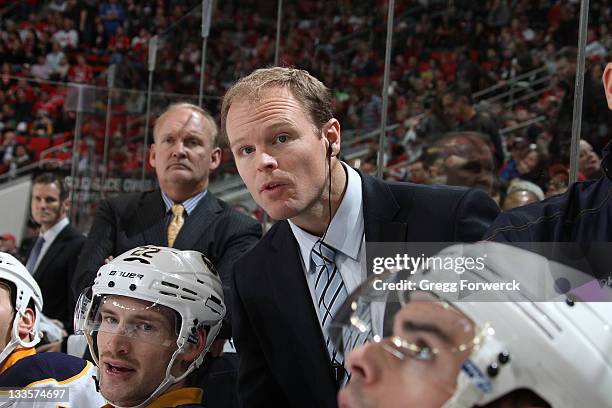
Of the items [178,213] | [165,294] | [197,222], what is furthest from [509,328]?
[178,213]

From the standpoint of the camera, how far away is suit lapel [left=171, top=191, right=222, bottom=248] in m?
2.61

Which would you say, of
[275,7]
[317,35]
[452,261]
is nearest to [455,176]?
[317,35]

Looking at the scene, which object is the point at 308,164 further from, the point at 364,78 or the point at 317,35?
the point at 317,35

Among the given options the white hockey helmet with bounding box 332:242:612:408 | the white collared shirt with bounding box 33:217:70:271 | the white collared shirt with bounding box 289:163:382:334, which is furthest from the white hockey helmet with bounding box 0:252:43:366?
the white collared shirt with bounding box 33:217:70:271

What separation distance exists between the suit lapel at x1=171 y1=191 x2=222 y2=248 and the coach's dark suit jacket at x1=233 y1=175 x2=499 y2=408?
83 cm

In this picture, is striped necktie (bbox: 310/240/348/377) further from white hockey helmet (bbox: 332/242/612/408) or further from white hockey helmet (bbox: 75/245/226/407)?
white hockey helmet (bbox: 332/242/612/408)

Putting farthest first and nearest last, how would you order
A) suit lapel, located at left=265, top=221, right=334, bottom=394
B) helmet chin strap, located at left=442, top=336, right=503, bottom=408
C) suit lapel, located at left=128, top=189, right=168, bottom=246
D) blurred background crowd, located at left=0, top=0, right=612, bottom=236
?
suit lapel, located at left=128, top=189, right=168, bottom=246 < blurred background crowd, located at left=0, top=0, right=612, bottom=236 < suit lapel, located at left=265, top=221, right=334, bottom=394 < helmet chin strap, located at left=442, top=336, right=503, bottom=408

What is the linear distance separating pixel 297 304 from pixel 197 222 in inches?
43.1

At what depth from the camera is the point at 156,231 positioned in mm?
2729

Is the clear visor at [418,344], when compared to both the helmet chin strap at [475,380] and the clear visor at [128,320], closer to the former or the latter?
the helmet chin strap at [475,380]

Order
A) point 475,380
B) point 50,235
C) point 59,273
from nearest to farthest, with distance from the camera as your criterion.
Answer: point 475,380
point 59,273
point 50,235

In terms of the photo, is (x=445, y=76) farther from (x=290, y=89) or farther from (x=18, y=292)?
(x=18, y=292)

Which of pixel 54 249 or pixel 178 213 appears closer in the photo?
pixel 178 213

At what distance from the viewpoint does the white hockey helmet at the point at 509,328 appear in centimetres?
86
